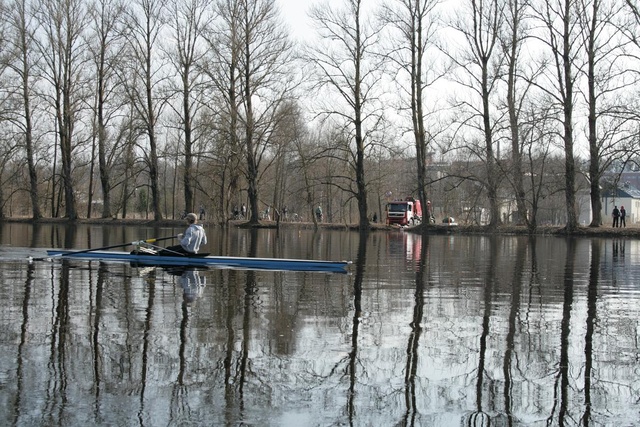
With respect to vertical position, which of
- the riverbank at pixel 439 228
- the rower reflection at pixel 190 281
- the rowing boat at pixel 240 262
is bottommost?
the rower reflection at pixel 190 281

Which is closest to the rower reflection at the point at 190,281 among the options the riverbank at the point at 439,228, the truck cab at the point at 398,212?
the riverbank at the point at 439,228

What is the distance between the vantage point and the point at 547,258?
25266 mm

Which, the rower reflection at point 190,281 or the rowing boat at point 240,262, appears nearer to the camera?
the rower reflection at point 190,281

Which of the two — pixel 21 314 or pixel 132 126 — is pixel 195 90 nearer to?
pixel 132 126

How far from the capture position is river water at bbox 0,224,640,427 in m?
6.62

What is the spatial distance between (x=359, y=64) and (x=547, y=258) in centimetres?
2814

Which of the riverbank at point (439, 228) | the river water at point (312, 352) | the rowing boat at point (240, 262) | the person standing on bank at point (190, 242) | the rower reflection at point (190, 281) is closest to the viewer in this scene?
the river water at point (312, 352)

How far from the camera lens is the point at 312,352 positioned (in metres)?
8.84

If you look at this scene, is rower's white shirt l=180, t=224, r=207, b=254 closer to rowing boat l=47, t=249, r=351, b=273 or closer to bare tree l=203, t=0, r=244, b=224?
rowing boat l=47, t=249, r=351, b=273

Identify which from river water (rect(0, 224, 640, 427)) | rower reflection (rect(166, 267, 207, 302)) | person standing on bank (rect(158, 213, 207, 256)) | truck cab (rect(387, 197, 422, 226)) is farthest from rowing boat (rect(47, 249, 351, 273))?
truck cab (rect(387, 197, 422, 226))

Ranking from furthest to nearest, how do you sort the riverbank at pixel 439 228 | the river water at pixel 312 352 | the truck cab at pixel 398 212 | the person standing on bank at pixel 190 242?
the truck cab at pixel 398 212 < the riverbank at pixel 439 228 < the person standing on bank at pixel 190 242 < the river water at pixel 312 352

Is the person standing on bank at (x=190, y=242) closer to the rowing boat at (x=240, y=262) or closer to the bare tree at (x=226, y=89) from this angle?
the rowing boat at (x=240, y=262)

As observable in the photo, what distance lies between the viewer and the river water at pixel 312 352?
6.62 m

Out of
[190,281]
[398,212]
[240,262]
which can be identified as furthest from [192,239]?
[398,212]
